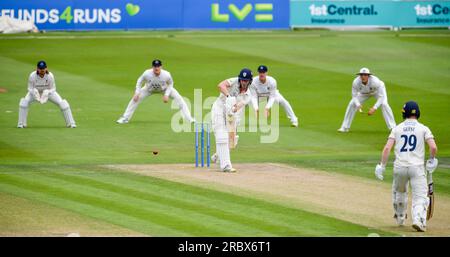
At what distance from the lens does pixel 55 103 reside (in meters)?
33.7

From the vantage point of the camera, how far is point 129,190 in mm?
22438

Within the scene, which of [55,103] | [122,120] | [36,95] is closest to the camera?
[36,95]

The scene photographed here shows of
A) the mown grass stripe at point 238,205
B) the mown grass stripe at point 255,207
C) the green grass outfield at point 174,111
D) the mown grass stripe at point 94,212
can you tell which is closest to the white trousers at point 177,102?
the green grass outfield at point 174,111

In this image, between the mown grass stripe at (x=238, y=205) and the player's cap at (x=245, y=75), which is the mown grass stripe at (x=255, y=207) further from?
the player's cap at (x=245, y=75)

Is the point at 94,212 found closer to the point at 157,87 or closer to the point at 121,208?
the point at 121,208

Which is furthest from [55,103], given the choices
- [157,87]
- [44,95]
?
[157,87]

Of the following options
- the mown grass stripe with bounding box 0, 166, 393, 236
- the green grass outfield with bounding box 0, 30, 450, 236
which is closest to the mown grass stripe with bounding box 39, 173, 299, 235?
the green grass outfield with bounding box 0, 30, 450, 236

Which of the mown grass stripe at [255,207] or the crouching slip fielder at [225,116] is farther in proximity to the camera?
the crouching slip fielder at [225,116]

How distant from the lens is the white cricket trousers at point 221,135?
24.5m

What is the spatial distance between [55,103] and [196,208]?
1413 cm

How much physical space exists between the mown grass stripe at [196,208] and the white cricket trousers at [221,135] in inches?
113

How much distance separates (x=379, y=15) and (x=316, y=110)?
21147 mm

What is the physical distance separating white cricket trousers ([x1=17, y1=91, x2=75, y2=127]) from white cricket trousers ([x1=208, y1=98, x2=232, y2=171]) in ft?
32.7

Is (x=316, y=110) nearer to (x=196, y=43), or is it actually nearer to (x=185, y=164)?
(x=185, y=164)
